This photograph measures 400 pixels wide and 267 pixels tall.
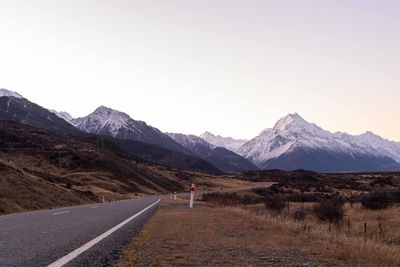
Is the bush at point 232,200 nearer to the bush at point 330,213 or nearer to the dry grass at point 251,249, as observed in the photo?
the bush at point 330,213

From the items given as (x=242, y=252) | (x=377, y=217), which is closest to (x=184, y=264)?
(x=242, y=252)

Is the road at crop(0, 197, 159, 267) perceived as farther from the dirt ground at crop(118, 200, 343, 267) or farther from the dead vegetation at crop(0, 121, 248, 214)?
the dead vegetation at crop(0, 121, 248, 214)

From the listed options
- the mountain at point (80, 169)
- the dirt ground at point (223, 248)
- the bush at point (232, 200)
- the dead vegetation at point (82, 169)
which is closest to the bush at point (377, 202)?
the bush at point (232, 200)

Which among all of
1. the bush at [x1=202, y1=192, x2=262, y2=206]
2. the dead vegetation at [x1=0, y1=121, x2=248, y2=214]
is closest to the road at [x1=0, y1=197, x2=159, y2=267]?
the bush at [x1=202, y1=192, x2=262, y2=206]

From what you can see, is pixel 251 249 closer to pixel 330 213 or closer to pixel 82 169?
pixel 330 213

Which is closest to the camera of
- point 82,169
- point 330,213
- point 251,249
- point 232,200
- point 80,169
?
point 251,249

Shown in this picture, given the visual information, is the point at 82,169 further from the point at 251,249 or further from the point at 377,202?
the point at 251,249

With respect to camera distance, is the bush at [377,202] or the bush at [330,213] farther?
the bush at [377,202]

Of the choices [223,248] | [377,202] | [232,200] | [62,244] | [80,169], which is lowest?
[232,200]

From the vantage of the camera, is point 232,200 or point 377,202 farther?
point 232,200

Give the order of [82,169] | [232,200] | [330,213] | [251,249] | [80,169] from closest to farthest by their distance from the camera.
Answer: [251,249] < [330,213] < [232,200] < [80,169] < [82,169]

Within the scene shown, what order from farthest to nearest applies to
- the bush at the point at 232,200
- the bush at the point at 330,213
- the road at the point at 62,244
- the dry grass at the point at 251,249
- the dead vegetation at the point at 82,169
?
the dead vegetation at the point at 82,169, the bush at the point at 232,200, the bush at the point at 330,213, the dry grass at the point at 251,249, the road at the point at 62,244

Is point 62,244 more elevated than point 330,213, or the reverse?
point 330,213

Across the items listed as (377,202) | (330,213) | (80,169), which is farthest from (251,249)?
(80,169)
